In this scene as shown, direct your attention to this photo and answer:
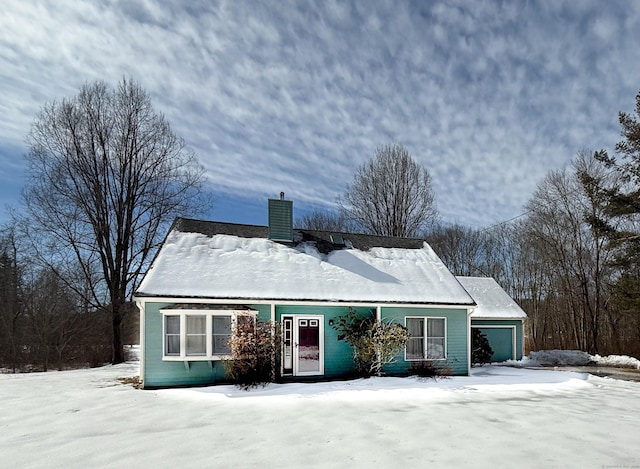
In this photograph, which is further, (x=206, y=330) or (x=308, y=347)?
(x=308, y=347)

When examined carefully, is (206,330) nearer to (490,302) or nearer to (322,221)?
(490,302)

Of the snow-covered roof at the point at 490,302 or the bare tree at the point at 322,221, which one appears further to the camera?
the bare tree at the point at 322,221

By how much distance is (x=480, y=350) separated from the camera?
16.5 meters

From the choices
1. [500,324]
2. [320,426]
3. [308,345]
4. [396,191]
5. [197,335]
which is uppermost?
[396,191]

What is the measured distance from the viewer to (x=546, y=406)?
7.98 m

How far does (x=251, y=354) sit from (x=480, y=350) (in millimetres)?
10626

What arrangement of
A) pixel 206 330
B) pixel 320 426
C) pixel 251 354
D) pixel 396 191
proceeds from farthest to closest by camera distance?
pixel 396 191, pixel 206 330, pixel 251 354, pixel 320 426

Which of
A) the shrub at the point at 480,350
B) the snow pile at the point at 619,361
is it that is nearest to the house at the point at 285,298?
the shrub at the point at 480,350

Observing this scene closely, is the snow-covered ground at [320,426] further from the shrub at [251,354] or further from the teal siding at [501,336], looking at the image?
the teal siding at [501,336]

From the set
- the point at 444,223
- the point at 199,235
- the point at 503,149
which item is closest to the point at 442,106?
the point at 503,149

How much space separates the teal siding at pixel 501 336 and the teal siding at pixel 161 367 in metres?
11.6

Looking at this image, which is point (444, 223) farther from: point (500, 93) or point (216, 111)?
point (216, 111)

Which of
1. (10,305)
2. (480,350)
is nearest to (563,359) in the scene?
(480,350)

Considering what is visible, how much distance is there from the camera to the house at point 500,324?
690 inches
